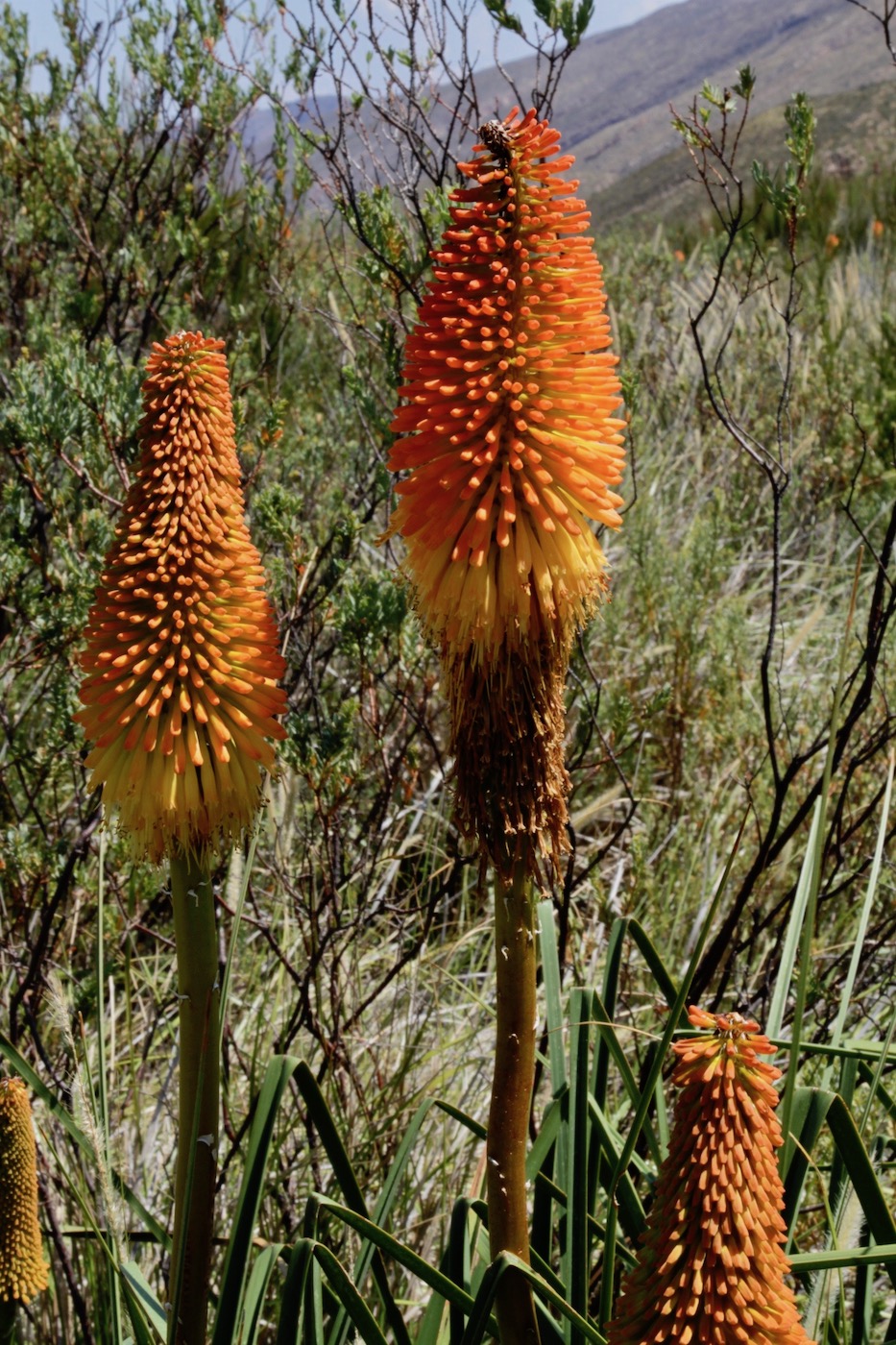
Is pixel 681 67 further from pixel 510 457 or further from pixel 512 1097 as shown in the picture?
pixel 512 1097

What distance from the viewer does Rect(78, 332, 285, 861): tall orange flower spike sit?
170 cm

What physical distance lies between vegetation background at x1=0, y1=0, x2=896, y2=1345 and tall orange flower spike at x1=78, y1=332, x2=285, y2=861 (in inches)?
7.8

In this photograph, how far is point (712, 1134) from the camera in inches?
47.8

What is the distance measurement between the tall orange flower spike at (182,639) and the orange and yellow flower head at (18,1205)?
54 cm

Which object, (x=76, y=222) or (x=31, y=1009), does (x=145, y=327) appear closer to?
(x=76, y=222)

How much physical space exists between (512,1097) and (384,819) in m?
2.96

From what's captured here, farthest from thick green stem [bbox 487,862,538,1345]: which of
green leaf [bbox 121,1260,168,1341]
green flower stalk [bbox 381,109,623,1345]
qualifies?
green leaf [bbox 121,1260,168,1341]

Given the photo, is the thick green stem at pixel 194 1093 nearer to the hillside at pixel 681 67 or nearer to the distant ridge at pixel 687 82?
the distant ridge at pixel 687 82

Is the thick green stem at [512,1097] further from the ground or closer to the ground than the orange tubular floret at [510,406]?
closer to the ground

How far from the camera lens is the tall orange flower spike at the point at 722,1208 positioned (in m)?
1.21

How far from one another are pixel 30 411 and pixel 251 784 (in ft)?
7.08

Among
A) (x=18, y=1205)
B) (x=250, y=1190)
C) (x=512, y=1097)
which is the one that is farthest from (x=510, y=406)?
(x=18, y=1205)

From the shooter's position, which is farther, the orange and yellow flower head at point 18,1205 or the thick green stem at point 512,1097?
the orange and yellow flower head at point 18,1205

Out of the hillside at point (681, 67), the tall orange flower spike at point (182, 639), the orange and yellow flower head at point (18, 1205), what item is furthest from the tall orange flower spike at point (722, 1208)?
the hillside at point (681, 67)
